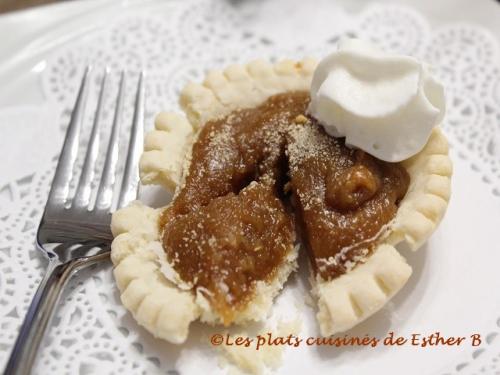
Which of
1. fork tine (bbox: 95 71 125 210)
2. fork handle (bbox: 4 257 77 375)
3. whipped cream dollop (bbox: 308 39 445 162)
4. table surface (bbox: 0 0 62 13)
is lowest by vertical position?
fork handle (bbox: 4 257 77 375)

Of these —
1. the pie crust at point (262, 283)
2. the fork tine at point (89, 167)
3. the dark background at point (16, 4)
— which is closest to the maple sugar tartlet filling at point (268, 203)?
the pie crust at point (262, 283)

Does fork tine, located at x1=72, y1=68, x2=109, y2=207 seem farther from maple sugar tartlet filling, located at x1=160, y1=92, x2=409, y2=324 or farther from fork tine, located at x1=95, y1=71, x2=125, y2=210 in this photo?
maple sugar tartlet filling, located at x1=160, y1=92, x2=409, y2=324

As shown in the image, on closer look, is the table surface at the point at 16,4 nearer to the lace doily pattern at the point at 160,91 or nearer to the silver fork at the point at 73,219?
the lace doily pattern at the point at 160,91

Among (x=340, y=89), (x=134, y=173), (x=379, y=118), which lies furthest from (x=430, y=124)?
(x=134, y=173)

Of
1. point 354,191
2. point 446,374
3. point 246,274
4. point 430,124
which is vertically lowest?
point 446,374

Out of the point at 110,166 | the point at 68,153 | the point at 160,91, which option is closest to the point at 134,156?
the point at 110,166

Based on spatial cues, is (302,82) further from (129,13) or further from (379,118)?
(129,13)

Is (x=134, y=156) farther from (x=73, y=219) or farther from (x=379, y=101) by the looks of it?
(x=379, y=101)

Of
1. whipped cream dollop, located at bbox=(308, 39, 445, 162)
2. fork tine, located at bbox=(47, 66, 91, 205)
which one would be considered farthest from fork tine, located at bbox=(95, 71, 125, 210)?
whipped cream dollop, located at bbox=(308, 39, 445, 162)
